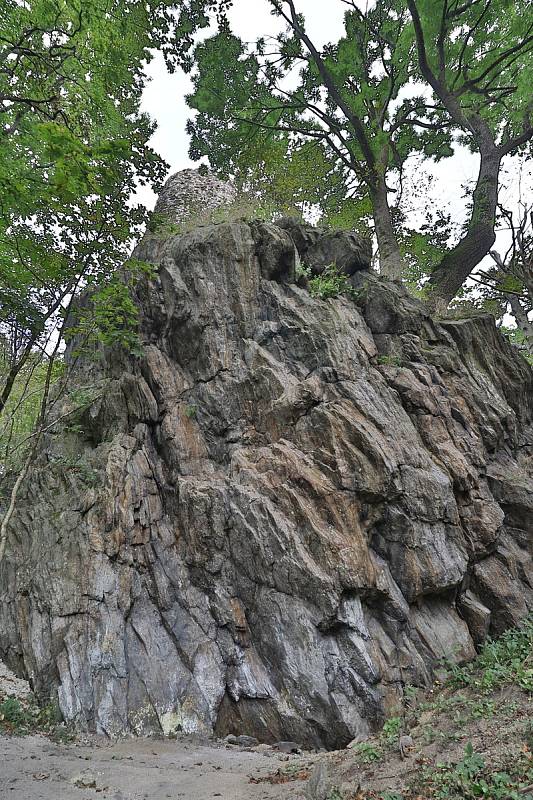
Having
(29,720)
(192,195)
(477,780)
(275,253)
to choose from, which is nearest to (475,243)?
(275,253)

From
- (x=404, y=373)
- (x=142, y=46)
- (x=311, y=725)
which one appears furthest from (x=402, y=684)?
(x=142, y=46)

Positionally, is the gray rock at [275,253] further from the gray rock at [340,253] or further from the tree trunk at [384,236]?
the tree trunk at [384,236]

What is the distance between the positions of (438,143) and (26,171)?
17782 millimetres

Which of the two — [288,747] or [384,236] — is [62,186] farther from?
[384,236]

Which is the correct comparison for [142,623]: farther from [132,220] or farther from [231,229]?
[231,229]

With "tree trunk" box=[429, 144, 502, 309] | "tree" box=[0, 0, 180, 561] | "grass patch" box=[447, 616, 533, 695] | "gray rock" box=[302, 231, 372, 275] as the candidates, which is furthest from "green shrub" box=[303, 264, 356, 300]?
"grass patch" box=[447, 616, 533, 695]

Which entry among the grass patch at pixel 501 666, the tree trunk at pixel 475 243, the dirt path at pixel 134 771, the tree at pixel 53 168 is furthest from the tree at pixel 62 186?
the tree trunk at pixel 475 243

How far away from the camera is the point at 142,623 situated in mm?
8609

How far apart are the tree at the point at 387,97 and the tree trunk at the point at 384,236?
0.15ft

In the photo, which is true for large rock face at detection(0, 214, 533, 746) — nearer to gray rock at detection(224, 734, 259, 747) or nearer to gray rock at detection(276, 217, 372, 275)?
gray rock at detection(224, 734, 259, 747)

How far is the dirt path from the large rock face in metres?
0.63

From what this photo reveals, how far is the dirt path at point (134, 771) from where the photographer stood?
17.7ft

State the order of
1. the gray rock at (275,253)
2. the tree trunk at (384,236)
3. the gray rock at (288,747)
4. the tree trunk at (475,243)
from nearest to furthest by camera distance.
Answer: the gray rock at (288,747)
the gray rock at (275,253)
the tree trunk at (475,243)
the tree trunk at (384,236)

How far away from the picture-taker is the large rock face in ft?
25.7
